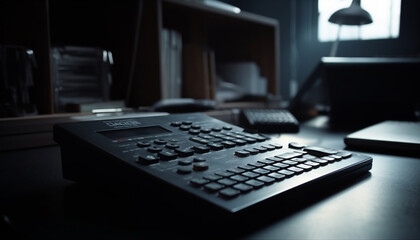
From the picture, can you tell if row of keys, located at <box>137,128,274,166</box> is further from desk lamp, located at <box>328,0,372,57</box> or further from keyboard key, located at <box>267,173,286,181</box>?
desk lamp, located at <box>328,0,372,57</box>

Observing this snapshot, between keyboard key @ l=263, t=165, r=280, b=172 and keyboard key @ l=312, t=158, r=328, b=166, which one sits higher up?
keyboard key @ l=263, t=165, r=280, b=172

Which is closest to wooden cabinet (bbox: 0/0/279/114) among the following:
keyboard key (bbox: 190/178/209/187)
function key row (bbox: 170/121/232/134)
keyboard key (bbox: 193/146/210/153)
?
function key row (bbox: 170/121/232/134)

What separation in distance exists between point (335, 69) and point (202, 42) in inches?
18.1

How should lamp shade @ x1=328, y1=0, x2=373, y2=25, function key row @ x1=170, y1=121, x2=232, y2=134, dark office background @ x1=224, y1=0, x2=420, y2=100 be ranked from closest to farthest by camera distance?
function key row @ x1=170, y1=121, x2=232, y2=134
lamp shade @ x1=328, y1=0, x2=373, y2=25
dark office background @ x1=224, y1=0, x2=420, y2=100

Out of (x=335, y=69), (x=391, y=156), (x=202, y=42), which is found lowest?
(x=391, y=156)

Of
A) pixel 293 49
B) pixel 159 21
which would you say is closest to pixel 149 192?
pixel 159 21

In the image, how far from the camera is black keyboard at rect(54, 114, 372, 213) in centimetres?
33

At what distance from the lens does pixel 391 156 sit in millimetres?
618

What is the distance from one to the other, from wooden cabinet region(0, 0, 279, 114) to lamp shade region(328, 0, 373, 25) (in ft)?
1.23

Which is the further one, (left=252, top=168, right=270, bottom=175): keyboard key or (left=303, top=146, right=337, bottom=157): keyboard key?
(left=303, top=146, right=337, bottom=157): keyboard key

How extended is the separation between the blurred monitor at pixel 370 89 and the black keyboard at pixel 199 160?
2.05 feet

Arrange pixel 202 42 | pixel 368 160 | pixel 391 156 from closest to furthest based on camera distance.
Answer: pixel 368 160, pixel 391 156, pixel 202 42

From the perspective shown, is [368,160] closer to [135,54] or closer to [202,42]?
[135,54]

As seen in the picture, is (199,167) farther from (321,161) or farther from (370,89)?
(370,89)
